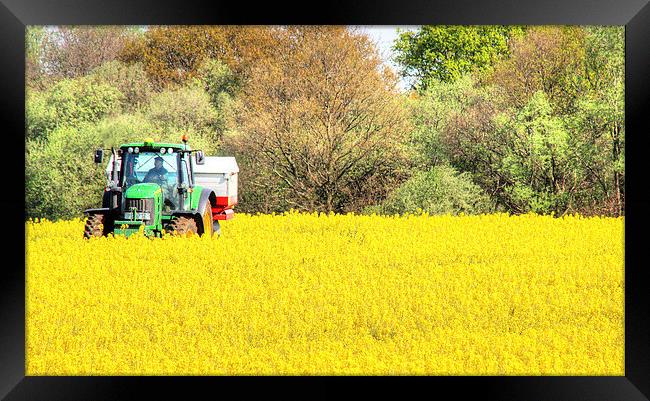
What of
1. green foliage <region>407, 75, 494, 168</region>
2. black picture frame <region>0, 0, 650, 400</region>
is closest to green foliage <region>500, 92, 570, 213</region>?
green foliage <region>407, 75, 494, 168</region>

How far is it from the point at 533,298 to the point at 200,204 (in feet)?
22.0

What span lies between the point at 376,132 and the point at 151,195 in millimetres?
8387

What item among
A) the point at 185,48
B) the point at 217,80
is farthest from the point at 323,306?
the point at 185,48

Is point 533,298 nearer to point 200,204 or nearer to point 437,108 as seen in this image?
point 200,204

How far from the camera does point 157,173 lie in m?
14.0

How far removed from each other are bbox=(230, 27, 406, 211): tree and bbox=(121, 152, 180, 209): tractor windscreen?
21.9 ft

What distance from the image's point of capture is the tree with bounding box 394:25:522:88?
93.8ft

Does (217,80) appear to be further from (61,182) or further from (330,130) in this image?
(61,182)

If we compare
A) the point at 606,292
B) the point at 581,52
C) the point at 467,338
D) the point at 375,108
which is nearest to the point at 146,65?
the point at 375,108

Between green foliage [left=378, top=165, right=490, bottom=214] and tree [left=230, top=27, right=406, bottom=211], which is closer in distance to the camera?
green foliage [left=378, top=165, right=490, bottom=214]

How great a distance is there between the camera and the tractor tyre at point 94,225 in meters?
14.0

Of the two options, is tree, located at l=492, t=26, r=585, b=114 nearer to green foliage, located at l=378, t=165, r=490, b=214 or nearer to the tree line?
the tree line

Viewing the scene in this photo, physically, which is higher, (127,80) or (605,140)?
(127,80)

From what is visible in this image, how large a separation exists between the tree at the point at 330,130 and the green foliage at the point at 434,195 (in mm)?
574
